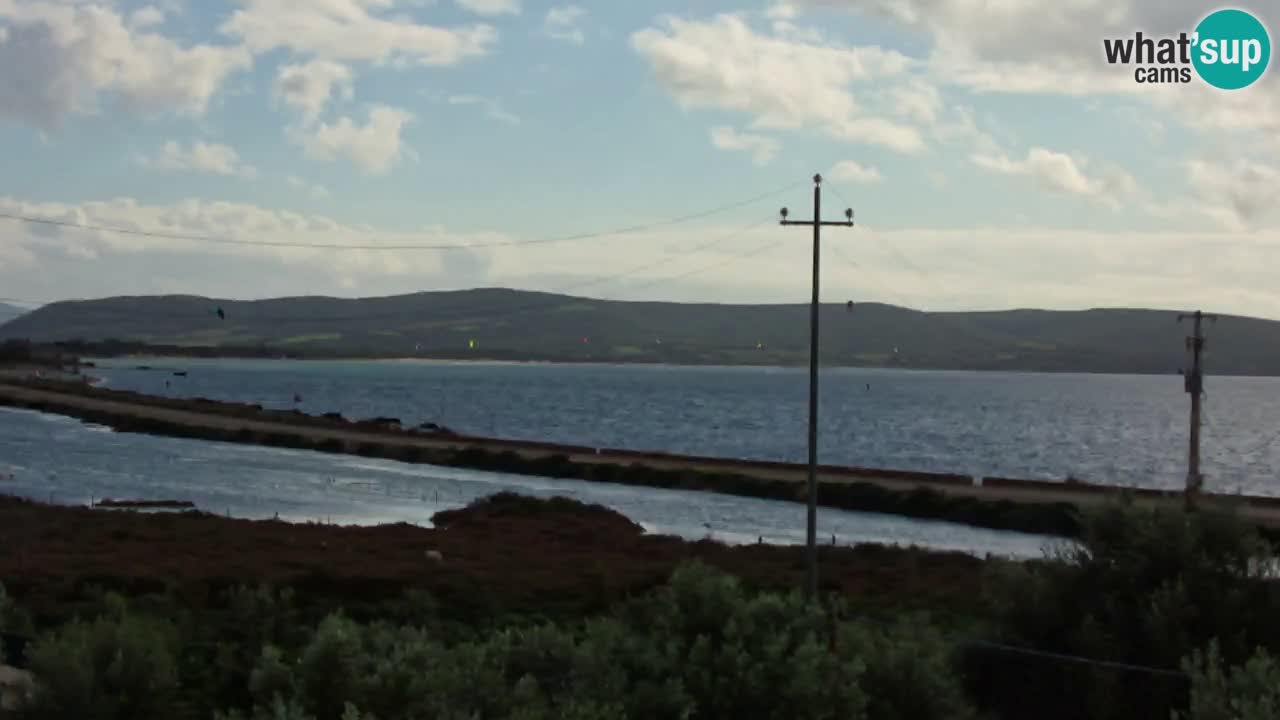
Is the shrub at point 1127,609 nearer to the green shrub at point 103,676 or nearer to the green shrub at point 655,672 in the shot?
the green shrub at point 655,672

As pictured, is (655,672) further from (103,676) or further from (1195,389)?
(1195,389)

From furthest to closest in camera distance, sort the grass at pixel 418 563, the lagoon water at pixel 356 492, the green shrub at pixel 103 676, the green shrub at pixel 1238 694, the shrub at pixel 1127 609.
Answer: the lagoon water at pixel 356 492, the grass at pixel 418 563, the shrub at pixel 1127 609, the green shrub at pixel 103 676, the green shrub at pixel 1238 694

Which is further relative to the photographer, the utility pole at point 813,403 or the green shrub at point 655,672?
the utility pole at point 813,403

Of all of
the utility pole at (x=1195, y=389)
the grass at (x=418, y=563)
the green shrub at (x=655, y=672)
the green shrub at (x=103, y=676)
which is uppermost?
the utility pole at (x=1195, y=389)

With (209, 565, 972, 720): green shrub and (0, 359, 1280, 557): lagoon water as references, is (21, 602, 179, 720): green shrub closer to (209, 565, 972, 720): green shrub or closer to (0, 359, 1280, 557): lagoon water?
(209, 565, 972, 720): green shrub

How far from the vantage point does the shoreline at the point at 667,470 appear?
2629 inches

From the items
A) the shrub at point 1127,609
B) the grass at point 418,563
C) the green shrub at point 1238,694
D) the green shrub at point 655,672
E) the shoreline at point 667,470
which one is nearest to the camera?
the green shrub at point 1238,694

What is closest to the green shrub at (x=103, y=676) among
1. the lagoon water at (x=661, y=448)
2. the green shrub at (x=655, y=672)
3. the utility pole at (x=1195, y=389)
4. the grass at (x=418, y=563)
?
the green shrub at (x=655, y=672)

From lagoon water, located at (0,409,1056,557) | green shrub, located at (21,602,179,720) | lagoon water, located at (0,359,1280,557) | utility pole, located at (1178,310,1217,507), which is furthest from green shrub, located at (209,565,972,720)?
lagoon water, located at (0,409,1056,557)

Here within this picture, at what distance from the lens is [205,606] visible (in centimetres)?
3438

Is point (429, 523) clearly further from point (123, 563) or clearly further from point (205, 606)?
point (205, 606)

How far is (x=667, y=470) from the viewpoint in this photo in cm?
8538

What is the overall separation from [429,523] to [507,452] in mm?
35539

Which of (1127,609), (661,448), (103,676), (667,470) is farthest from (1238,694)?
(661,448)
